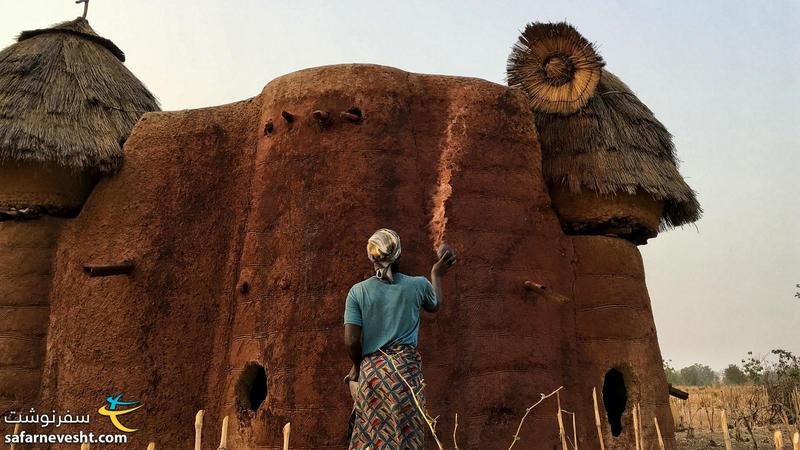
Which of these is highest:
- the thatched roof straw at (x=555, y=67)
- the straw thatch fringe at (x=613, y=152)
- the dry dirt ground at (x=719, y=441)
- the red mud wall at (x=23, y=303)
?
the thatched roof straw at (x=555, y=67)

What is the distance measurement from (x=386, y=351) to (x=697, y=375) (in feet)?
166

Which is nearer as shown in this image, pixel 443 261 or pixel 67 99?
pixel 443 261

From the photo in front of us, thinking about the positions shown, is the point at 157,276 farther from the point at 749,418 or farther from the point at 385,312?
the point at 749,418

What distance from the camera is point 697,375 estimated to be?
49.2 meters

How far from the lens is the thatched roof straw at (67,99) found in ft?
24.1

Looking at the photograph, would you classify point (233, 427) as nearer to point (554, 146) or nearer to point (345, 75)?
point (345, 75)

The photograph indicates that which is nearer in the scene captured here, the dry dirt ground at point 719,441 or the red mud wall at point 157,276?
the red mud wall at point 157,276

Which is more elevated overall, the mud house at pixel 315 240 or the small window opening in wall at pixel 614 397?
the mud house at pixel 315 240

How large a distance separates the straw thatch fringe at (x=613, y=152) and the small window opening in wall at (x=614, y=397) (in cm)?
201

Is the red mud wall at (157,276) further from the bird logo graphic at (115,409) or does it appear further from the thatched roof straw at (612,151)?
the thatched roof straw at (612,151)

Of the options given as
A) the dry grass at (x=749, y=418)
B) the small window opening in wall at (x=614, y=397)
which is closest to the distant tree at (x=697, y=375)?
the dry grass at (x=749, y=418)

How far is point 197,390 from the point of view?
6.93 m

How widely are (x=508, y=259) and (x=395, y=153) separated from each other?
148 cm

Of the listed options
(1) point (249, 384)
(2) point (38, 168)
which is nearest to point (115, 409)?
(1) point (249, 384)
